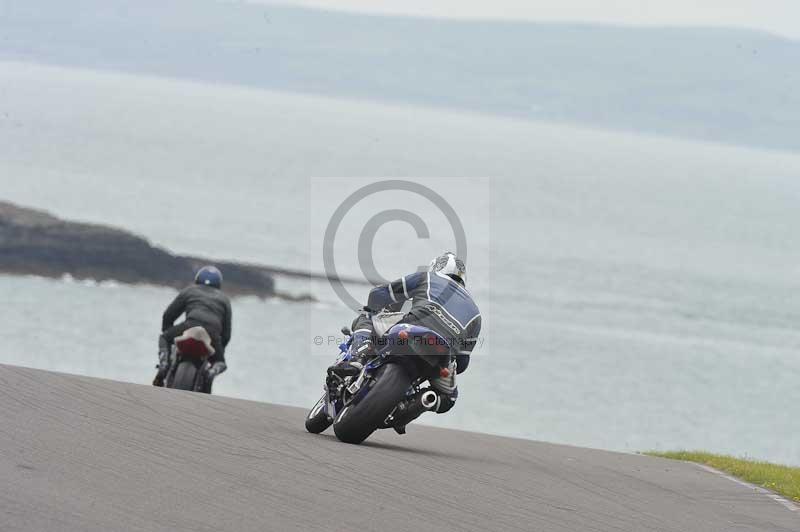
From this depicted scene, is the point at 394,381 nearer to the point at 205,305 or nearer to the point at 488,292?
the point at 205,305

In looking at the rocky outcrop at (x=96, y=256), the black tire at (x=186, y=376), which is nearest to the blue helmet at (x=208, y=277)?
the black tire at (x=186, y=376)

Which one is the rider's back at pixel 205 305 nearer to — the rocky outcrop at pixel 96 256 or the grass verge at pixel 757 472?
the grass verge at pixel 757 472

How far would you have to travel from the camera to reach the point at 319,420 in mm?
11273

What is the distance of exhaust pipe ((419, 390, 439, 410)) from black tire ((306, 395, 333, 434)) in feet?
3.98

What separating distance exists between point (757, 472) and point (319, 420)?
480cm

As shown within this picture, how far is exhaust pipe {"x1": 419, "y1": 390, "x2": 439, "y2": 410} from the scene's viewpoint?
33.5ft

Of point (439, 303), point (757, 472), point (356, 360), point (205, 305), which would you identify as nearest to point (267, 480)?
point (356, 360)

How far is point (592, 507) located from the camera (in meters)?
9.24

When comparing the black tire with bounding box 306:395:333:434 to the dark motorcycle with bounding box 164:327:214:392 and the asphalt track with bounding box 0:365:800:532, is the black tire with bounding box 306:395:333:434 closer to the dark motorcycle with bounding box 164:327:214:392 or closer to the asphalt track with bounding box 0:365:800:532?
the asphalt track with bounding box 0:365:800:532

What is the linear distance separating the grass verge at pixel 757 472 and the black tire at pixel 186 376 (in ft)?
18.6

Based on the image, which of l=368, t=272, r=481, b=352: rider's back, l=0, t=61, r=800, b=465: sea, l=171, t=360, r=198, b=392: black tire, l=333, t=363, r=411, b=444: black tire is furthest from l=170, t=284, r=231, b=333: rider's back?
l=0, t=61, r=800, b=465: sea

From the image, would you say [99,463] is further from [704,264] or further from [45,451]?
[704,264]

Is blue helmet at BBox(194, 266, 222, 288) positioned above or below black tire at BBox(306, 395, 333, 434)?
above

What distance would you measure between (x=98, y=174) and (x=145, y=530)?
123480 mm
